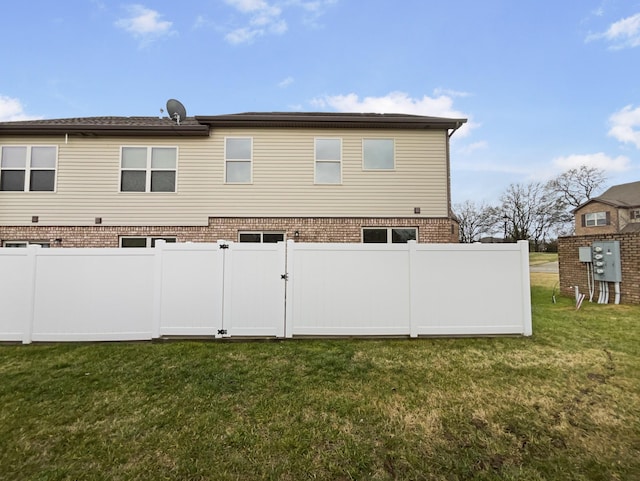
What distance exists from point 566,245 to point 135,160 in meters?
13.9

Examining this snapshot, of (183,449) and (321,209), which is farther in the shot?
(321,209)

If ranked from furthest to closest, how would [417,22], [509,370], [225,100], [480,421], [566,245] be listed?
[225,100] → [417,22] → [566,245] → [509,370] → [480,421]

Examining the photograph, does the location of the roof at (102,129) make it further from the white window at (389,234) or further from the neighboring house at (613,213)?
the neighboring house at (613,213)

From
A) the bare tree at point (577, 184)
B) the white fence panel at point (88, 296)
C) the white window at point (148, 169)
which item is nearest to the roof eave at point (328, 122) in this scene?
the white window at point (148, 169)

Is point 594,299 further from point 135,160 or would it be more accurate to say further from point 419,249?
point 135,160

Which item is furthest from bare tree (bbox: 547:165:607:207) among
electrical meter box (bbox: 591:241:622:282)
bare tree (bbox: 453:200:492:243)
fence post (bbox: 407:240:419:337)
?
fence post (bbox: 407:240:419:337)

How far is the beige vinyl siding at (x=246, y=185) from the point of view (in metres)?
9.28

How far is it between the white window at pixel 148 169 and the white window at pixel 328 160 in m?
4.59

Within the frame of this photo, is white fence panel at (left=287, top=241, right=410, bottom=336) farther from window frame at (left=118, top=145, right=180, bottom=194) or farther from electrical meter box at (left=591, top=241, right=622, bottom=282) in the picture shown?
electrical meter box at (left=591, top=241, right=622, bottom=282)

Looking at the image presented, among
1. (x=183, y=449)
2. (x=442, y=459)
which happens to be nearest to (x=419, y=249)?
(x=442, y=459)

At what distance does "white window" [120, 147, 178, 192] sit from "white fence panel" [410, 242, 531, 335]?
8.07 meters

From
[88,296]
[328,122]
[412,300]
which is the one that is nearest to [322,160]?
[328,122]

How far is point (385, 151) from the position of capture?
31.6 ft

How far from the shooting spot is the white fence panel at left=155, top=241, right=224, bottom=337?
5082 mm
